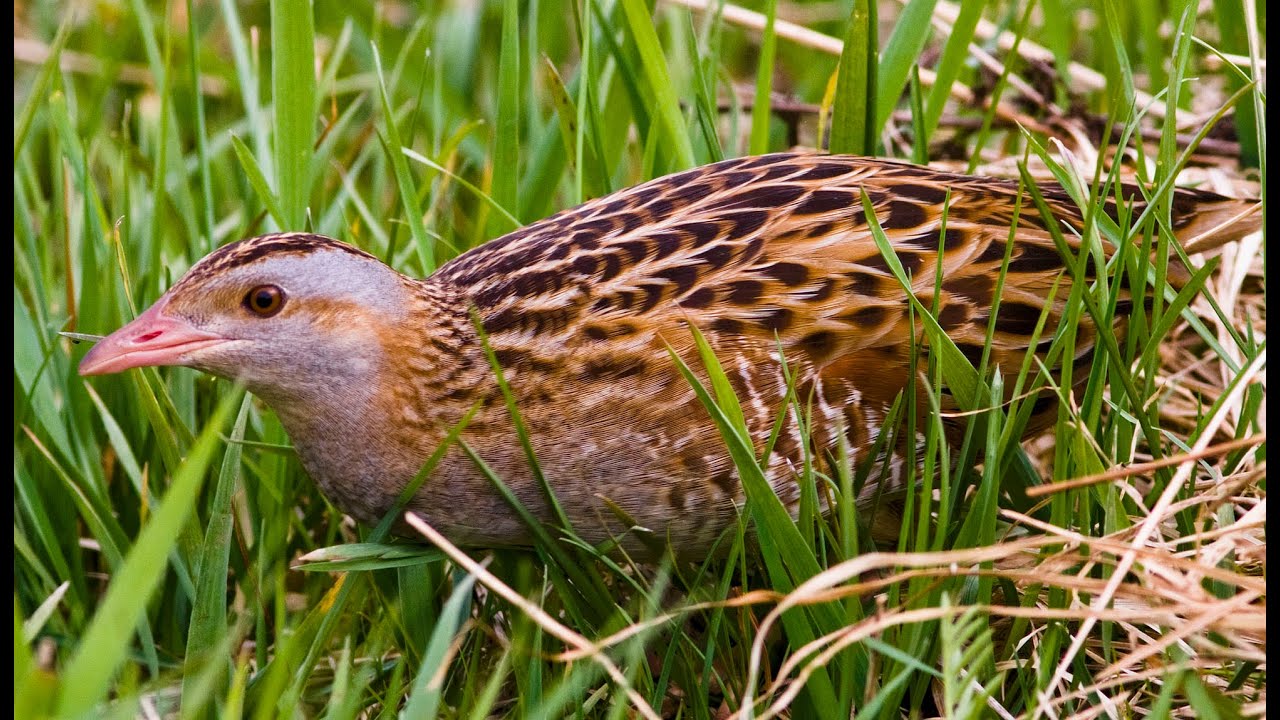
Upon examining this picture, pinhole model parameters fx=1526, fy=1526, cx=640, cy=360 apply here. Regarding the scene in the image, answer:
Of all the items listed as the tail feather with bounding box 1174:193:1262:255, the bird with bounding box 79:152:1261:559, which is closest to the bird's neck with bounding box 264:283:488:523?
the bird with bounding box 79:152:1261:559

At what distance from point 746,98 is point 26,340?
6.67 feet

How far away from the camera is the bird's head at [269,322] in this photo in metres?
2.35

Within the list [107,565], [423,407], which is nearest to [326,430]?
[423,407]

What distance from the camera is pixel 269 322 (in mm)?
2383

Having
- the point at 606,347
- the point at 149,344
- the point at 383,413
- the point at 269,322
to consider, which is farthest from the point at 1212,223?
the point at 149,344

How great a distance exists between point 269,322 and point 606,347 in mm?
532

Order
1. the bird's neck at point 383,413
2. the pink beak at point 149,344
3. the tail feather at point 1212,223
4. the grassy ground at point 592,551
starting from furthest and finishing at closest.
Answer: the tail feather at point 1212,223 < the bird's neck at point 383,413 < the pink beak at point 149,344 < the grassy ground at point 592,551

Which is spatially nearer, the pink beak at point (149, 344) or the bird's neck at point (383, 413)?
the pink beak at point (149, 344)

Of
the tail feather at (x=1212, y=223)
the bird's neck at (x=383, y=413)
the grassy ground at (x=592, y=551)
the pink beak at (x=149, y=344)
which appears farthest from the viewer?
the tail feather at (x=1212, y=223)

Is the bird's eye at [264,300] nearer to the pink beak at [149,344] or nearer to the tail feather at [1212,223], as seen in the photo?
the pink beak at [149,344]

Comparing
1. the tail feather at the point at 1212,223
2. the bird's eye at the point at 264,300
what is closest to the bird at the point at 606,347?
the bird's eye at the point at 264,300

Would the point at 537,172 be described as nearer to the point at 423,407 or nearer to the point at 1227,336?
the point at 423,407

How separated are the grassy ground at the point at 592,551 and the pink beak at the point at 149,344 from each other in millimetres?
123

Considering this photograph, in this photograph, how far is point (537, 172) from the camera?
131 inches
